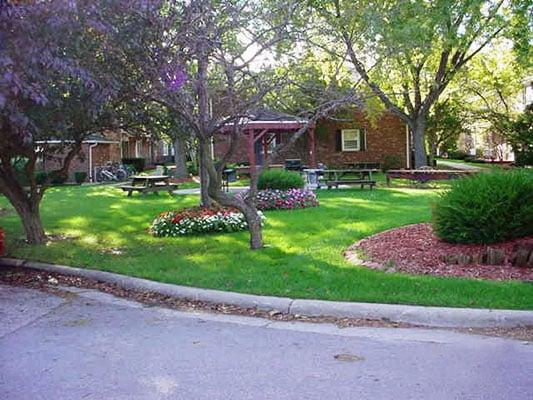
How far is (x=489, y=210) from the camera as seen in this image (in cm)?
821

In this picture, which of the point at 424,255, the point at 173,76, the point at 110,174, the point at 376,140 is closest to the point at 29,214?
the point at 173,76

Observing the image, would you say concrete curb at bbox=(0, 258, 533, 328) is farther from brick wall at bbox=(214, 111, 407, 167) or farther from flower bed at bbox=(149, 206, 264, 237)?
brick wall at bbox=(214, 111, 407, 167)

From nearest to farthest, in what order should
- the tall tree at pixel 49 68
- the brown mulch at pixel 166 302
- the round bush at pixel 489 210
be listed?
the brown mulch at pixel 166 302
the tall tree at pixel 49 68
the round bush at pixel 489 210

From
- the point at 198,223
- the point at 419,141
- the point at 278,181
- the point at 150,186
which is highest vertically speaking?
the point at 419,141

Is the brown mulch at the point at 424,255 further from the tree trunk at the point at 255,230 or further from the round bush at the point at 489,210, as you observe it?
the tree trunk at the point at 255,230

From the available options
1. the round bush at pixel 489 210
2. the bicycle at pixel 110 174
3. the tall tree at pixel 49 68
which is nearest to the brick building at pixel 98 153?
the bicycle at pixel 110 174

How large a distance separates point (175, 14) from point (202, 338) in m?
4.74

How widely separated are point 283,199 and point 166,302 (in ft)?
27.3

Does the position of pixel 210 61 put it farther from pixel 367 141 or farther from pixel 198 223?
pixel 367 141

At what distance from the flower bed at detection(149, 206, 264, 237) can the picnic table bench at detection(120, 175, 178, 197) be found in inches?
357

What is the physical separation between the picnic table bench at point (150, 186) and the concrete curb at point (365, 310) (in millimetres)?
13544

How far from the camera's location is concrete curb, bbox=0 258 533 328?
583 cm

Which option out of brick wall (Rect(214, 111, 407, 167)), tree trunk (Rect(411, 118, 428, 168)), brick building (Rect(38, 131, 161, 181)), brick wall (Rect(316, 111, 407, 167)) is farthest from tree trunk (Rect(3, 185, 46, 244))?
brick wall (Rect(316, 111, 407, 167))

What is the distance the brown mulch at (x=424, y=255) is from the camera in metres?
7.44
